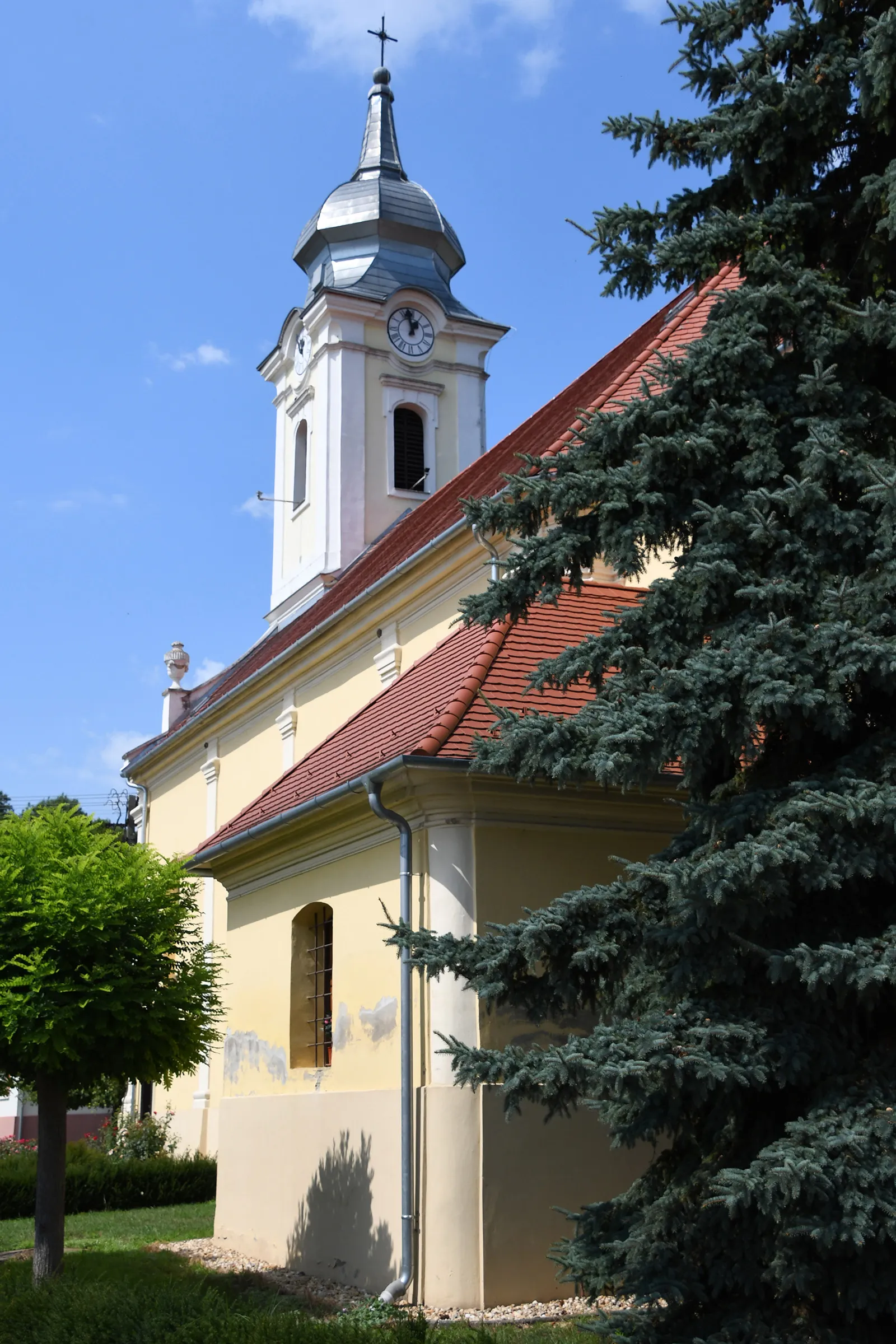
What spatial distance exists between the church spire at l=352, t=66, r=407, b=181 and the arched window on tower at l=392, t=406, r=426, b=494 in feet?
20.6

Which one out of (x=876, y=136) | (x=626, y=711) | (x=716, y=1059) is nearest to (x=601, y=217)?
(x=876, y=136)

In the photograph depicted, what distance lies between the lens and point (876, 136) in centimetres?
754

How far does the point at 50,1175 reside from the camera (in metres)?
11.2

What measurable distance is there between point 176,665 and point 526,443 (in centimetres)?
1694

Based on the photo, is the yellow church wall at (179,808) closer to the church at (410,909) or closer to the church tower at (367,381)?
the church tower at (367,381)

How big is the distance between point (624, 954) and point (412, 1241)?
4353mm

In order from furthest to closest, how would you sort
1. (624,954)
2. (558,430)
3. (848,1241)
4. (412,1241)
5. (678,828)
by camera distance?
(558,430) → (678,828) → (412,1241) → (624,954) → (848,1241)

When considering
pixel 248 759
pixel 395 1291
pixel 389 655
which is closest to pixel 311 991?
pixel 395 1291

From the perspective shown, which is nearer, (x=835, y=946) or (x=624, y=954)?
(x=835, y=946)

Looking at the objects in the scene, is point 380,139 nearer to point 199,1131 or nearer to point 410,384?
point 410,384

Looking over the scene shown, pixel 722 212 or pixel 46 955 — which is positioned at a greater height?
pixel 722 212

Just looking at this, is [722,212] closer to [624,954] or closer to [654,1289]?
[624,954]

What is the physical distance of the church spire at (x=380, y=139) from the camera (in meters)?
31.4

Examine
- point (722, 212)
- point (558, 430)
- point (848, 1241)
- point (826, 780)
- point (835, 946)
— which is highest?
point (558, 430)
